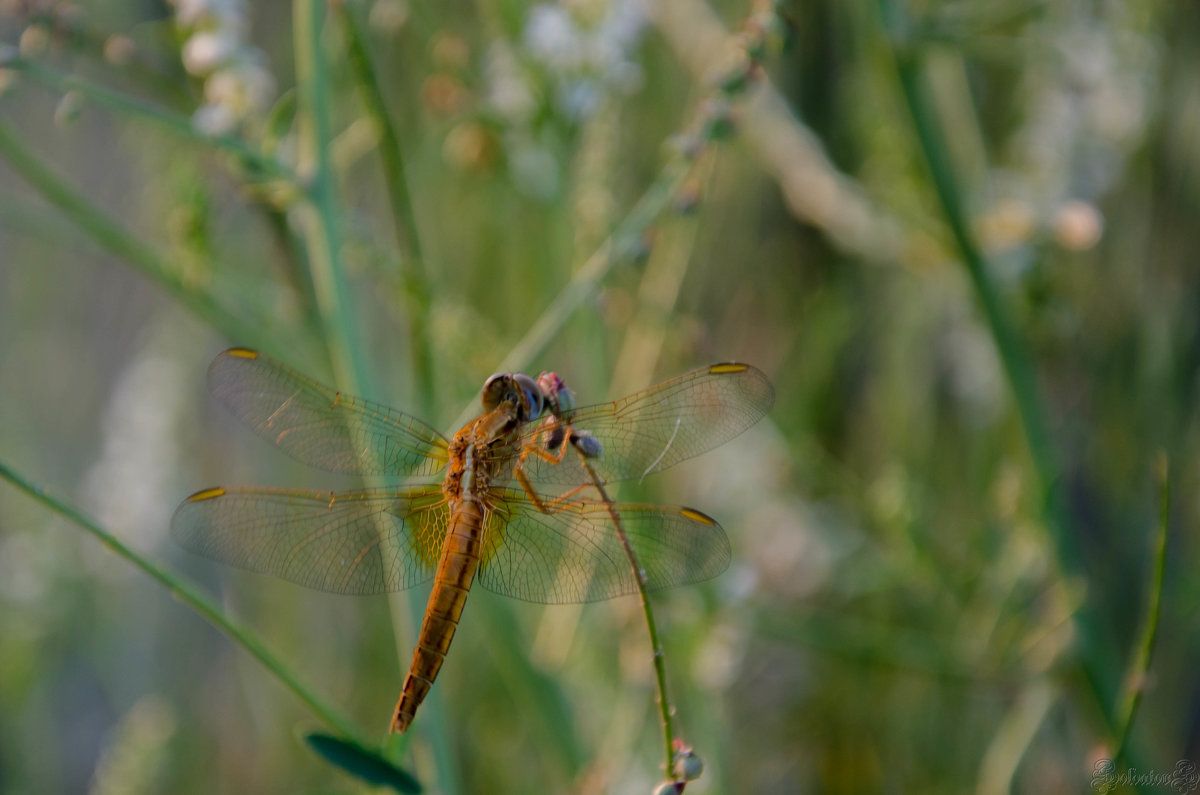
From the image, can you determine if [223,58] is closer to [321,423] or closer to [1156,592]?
[321,423]

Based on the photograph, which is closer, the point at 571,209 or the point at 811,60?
the point at 571,209

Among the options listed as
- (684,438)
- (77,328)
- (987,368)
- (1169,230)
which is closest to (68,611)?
(77,328)

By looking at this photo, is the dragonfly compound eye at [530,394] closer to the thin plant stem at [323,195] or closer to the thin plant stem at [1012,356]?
the thin plant stem at [323,195]

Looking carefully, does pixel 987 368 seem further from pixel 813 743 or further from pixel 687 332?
pixel 813 743

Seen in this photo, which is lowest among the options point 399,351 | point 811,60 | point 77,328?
point 399,351

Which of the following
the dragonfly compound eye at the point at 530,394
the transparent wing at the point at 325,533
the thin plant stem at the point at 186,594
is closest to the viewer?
the thin plant stem at the point at 186,594

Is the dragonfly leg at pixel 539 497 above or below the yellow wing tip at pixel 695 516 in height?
above

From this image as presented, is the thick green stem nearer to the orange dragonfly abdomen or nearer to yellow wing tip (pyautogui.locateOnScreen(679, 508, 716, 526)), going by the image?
the orange dragonfly abdomen

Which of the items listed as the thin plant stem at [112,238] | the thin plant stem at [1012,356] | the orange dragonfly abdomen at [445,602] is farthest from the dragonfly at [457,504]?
the thin plant stem at [1012,356]
